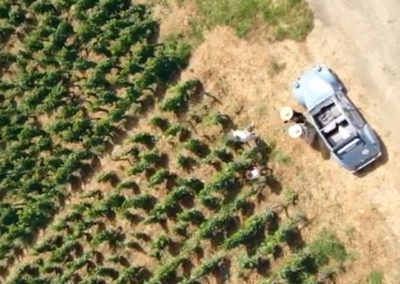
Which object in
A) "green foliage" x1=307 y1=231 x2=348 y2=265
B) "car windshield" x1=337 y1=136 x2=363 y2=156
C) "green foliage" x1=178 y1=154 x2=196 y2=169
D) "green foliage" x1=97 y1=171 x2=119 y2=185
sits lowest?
"green foliage" x1=307 y1=231 x2=348 y2=265

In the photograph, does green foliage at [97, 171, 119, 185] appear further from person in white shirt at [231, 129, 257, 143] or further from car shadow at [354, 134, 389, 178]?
car shadow at [354, 134, 389, 178]

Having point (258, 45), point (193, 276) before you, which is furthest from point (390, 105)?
point (193, 276)

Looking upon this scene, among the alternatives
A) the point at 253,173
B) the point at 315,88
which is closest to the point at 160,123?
the point at 253,173

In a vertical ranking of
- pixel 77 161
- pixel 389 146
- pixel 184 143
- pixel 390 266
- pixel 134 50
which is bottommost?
pixel 390 266

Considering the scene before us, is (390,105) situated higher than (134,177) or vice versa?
(134,177)

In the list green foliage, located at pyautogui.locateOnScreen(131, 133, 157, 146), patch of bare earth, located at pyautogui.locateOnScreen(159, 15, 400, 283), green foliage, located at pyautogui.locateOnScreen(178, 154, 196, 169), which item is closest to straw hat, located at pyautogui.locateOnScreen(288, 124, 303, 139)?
patch of bare earth, located at pyautogui.locateOnScreen(159, 15, 400, 283)

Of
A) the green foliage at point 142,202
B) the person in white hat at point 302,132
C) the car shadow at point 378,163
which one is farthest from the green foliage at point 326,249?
the green foliage at point 142,202

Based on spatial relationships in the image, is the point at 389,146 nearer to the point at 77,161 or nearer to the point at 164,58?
the point at 164,58

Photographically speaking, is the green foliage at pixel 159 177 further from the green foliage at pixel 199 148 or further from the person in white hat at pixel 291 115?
the person in white hat at pixel 291 115
